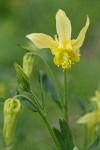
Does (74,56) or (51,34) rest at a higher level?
(74,56)

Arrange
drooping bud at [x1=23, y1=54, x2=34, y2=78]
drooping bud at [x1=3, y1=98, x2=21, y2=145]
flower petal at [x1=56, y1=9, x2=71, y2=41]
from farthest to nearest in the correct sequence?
drooping bud at [x1=23, y1=54, x2=34, y2=78] → flower petal at [x1=56, y1=9, x2=71, y2=41] → drooping bud at [x1=3, y1=98, x2=21, y2=145]

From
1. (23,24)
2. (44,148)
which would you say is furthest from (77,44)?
(23,24)

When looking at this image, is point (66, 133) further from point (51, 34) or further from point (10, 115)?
point (51, 34)

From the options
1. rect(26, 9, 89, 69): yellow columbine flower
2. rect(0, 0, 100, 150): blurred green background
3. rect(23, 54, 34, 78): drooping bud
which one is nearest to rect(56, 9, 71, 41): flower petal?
rect(26, 9, 89, 69): yellow columbine flower

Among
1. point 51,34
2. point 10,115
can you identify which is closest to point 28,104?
point 10,115

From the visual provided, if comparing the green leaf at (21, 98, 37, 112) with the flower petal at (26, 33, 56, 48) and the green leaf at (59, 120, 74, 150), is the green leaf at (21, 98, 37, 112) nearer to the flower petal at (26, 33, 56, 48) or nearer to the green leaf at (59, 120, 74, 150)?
the green leaf at (59, 120, 74, 150)

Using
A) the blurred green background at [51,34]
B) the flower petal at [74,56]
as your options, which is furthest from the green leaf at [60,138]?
the blurred green background at [51,34]
